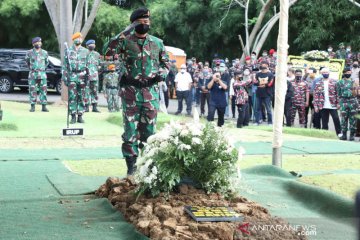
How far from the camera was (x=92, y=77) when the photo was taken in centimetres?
1967

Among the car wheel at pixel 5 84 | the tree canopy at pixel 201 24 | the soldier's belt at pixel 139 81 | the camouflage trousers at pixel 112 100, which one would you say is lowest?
the camouflage trousers at pixel 112 100

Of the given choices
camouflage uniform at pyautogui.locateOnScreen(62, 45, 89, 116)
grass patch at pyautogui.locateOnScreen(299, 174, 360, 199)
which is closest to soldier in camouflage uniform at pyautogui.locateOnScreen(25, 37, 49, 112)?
camouflage uniform at pyautogui.locateOnScreen(62, 45, 89, 116)

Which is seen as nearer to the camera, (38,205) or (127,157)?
(38,205)

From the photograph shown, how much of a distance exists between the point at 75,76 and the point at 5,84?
14.0 metres

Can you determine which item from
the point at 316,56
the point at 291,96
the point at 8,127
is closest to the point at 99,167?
the point at 8,127

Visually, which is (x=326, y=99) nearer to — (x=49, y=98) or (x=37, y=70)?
(x=37, y=70)

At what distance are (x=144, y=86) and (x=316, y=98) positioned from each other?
11.7 meters

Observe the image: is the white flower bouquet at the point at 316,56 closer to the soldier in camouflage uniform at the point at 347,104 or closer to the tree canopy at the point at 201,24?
the soldier in camouflage uniform at the point at 347,104

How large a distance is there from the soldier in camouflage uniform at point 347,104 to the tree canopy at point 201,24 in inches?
494

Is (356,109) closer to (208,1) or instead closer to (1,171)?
(1,171)

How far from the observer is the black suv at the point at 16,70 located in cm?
2931

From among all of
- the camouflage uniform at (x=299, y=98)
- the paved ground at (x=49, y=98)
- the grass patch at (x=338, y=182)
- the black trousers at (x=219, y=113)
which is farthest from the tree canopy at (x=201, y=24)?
the grass patch at (x=338, y=182)

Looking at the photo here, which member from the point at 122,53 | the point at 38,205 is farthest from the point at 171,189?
the point at 122,53

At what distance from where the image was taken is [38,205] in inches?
278
